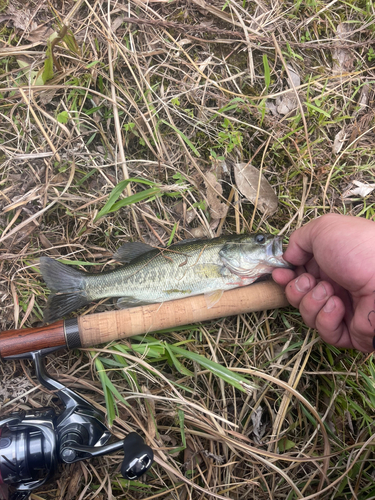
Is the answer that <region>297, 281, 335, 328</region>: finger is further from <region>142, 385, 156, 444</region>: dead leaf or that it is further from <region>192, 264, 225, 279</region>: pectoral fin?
<region>142, 385, 156, 444</region>: dead leaf

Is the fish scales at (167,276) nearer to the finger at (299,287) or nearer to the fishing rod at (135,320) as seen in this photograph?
the fishing rod at (135,320)

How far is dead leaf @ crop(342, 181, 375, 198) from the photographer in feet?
11.3

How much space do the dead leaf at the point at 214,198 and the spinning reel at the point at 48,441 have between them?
1.94 m

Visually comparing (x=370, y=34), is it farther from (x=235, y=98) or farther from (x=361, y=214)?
(x=361, y=214)

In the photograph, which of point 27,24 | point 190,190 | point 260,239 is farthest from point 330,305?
point 27,24

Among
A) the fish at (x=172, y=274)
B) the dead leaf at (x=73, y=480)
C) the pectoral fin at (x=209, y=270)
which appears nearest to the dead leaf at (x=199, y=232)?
the fish at (x=172, y=274)

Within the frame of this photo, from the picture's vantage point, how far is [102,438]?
104 inches

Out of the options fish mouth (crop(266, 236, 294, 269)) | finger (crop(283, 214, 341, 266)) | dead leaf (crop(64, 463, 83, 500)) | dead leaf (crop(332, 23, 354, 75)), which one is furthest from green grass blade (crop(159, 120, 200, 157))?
dead leaf (crop(64, 463, 83, 500))

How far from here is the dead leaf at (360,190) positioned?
3.45 m

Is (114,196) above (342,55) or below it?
below

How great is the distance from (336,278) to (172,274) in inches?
52.3

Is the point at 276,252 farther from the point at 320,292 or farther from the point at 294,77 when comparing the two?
the point at 294,77

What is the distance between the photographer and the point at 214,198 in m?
3.33

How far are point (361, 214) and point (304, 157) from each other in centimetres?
82
